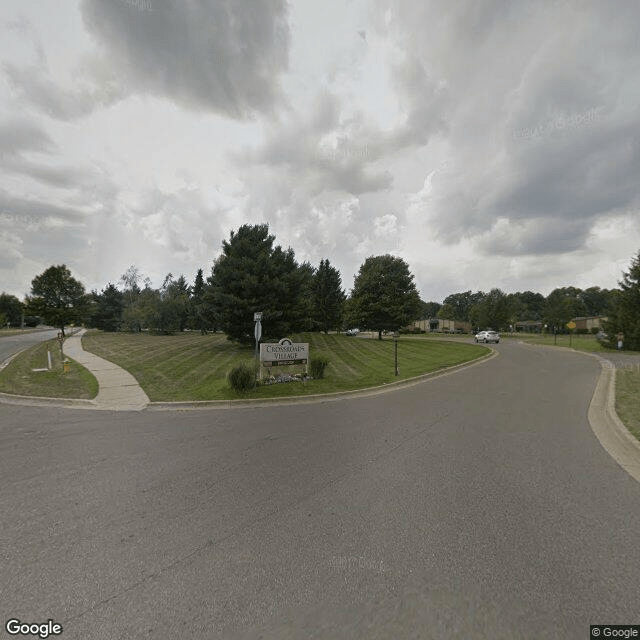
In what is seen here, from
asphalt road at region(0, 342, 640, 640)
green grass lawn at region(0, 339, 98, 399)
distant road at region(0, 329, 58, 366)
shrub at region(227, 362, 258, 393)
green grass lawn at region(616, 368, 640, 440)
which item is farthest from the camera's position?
distant road at region(0, 329, 58, 366)

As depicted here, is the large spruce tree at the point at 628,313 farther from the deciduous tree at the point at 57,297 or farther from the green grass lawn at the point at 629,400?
the deciduous tree at the point at 57,297

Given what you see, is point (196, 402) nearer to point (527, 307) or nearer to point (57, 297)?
point (57, 297)

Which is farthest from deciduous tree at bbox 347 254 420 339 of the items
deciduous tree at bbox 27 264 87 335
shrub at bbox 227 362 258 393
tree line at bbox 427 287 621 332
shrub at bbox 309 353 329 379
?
deciduous tree at bbox 27 264 87 335

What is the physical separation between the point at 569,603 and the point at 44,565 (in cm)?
434

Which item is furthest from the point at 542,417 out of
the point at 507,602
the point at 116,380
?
the point at 116,380

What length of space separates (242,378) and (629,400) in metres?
11.5

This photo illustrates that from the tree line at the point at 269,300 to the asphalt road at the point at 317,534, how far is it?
51.2 ft

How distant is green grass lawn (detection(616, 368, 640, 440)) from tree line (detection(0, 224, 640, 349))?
1733 cm

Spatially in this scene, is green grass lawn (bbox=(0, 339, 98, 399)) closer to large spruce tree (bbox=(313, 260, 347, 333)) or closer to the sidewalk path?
the sidewalk path

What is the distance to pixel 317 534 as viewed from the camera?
10.3 feet

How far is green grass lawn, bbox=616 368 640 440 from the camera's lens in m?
6.66

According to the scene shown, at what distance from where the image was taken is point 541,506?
365 centimetres

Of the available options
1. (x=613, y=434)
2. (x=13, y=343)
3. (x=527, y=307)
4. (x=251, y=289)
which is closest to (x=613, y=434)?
(x=613, y=434)

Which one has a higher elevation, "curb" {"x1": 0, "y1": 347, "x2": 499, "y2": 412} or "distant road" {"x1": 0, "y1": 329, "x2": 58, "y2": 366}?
"distant road" {"x1": 0, "y1": 329, "x2": 58, "y2": 366}
